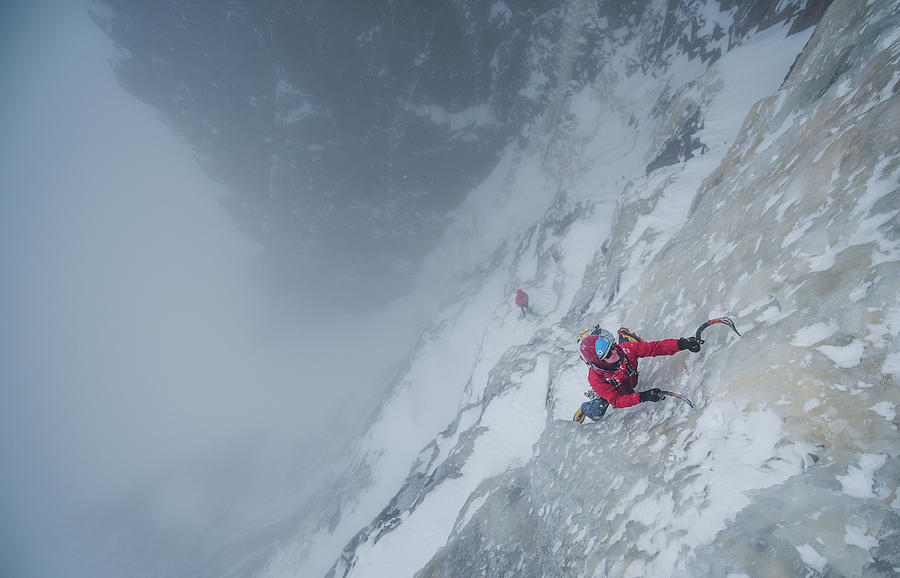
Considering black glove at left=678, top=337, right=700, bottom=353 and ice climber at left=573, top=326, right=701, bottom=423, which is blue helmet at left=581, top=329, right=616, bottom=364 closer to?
ice climber at left=573, top=326, right=701, bottom=423

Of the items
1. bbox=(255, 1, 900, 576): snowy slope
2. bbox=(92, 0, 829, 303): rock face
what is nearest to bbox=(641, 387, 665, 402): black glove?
bbox=(255, 1, 900, 576): snowy slope

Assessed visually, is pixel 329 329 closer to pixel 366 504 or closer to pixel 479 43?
pixel 366 504

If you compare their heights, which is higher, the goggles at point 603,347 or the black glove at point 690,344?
the goggles at point 603,347

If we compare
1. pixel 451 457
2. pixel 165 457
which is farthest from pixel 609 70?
pixel 165 457

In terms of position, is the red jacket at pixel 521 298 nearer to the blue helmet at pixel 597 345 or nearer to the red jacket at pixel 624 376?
the red jacket at pixel 624 376

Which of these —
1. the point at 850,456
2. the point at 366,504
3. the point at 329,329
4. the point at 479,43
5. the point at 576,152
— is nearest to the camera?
→ the point at 850,456

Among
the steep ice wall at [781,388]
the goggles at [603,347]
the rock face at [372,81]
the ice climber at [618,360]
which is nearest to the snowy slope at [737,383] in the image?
the steep ice wall at [781,388]

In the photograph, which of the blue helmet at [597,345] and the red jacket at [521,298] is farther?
the red jacket at [521,298]
